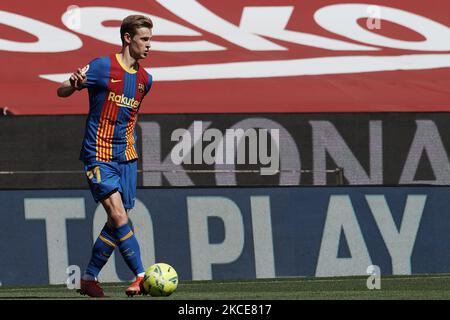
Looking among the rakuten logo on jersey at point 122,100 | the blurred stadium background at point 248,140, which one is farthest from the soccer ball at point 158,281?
the blurred stadium background at point 248,140

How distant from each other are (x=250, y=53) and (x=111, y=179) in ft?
33.1

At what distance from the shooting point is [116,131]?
8.31 meters

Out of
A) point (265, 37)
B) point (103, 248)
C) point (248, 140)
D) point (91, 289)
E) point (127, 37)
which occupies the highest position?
point (265, 37)

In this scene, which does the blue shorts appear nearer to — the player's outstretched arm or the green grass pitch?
the player's outstretched arm

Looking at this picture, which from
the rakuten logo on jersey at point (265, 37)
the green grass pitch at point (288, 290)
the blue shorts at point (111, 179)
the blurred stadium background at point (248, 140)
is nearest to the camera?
the blue shorts at point (111, 179)

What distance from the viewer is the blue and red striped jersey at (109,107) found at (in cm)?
824

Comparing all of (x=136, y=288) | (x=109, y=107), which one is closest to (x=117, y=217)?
(x=136, y=288)

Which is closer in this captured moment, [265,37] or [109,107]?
[109,107]

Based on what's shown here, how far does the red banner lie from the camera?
17250 mm

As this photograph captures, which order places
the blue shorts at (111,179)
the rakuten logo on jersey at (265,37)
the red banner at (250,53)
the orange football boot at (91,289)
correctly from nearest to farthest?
the blue shorts at (111,179) < the orange football boot at (91,289) < the red banner at (250,53) < the rakuten logo on jersey at (265,37)

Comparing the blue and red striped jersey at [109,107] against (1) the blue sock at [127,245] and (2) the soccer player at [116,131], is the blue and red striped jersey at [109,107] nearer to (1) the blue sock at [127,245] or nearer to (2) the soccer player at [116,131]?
(2) the soccer player at [116,131]

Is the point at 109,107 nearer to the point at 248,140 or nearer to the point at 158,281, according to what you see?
the point at 158,281

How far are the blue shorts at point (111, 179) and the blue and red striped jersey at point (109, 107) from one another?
49mm

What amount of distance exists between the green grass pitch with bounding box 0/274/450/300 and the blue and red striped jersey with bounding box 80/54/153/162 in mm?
1038
